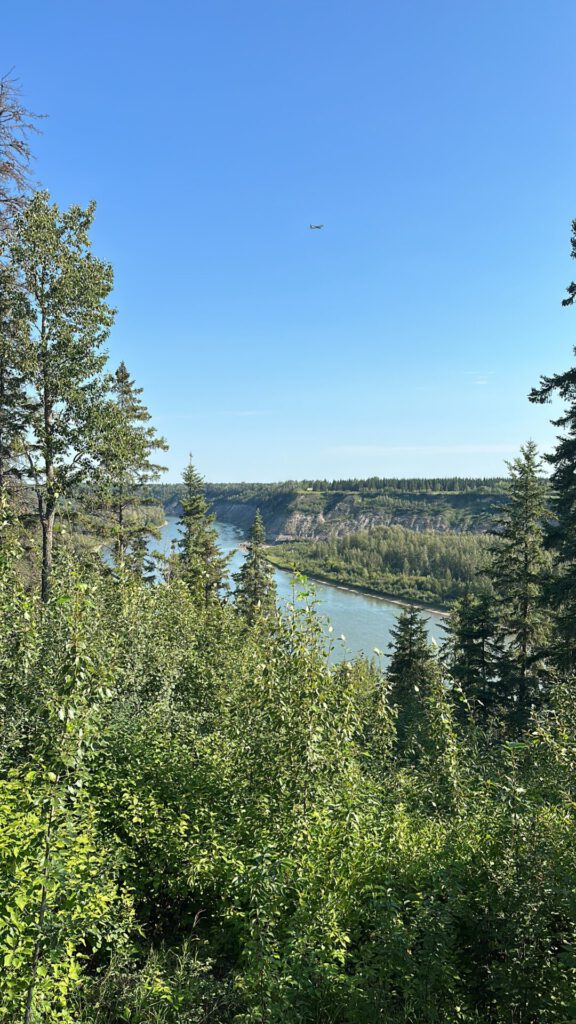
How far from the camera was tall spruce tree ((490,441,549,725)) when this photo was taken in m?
21.6

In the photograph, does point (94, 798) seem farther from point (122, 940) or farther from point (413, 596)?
point (413, 596)

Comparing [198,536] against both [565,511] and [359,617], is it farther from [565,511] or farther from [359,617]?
[359,617]

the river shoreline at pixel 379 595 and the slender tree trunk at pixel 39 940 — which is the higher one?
the slender tree trunk at pixel 39 940

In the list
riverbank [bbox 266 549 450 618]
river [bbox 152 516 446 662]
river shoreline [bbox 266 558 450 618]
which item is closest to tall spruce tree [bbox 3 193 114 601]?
river [bbox 152 516 446 662]

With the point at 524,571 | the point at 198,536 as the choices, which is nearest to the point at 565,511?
the point at 524,571

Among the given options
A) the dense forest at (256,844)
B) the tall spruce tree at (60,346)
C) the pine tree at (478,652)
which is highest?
the tall spruce tree at (60,346)

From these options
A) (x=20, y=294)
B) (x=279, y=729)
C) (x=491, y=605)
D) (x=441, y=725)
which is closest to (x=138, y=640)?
(x=279, y=729)

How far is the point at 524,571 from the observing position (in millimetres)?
21812

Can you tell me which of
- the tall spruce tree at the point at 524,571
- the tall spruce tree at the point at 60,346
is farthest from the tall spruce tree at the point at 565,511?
the tall spruce tree at the point at 60,346

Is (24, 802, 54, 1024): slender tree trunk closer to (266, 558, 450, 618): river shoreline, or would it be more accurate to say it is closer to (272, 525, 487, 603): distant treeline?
(266, 558, 450, 618): river shoreline

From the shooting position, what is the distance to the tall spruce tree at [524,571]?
71.0 feet

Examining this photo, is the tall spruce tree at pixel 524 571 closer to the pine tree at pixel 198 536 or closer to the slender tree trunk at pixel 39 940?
the pine tree at pixel 198 536

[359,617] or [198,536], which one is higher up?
[198,536]

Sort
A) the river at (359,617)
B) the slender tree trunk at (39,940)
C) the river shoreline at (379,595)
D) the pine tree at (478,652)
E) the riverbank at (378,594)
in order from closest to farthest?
the slender tree trunk at (39,940) < the pine tree at (478,652) < the river at (359,617) < the river shoreline at (379,595) < the riverbank at (378,594)
